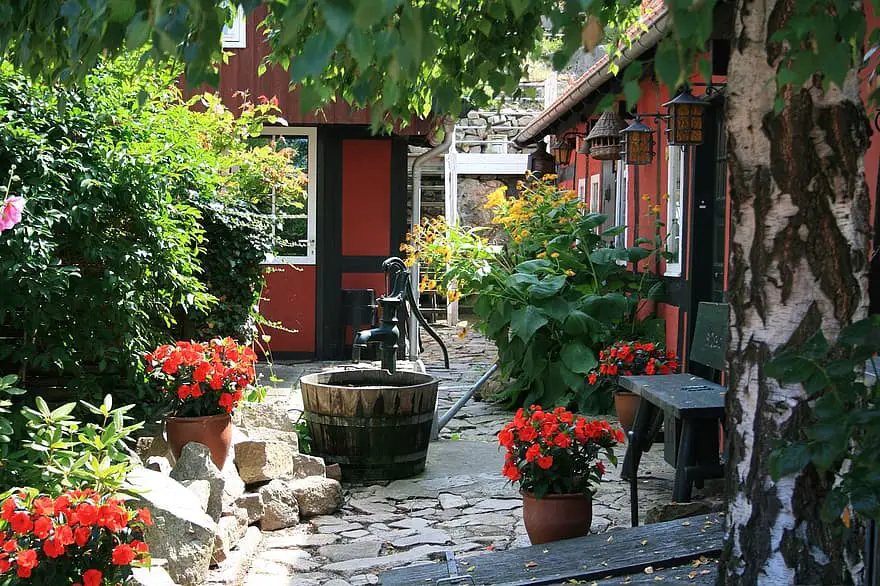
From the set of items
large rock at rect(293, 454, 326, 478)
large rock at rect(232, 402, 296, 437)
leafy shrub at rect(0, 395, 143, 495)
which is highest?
leafy shrub at rect(0, 395, 143, 495)

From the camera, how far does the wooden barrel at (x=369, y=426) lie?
695 centimetres

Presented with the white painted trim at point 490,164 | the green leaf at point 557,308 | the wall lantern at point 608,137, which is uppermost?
the white painted trim at point 490,164

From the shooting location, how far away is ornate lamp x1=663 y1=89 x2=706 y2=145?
7371 mm

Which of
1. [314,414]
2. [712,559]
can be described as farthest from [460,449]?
[712,559]

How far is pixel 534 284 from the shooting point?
366 inches

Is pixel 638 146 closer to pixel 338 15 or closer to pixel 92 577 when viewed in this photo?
pixel 92 577

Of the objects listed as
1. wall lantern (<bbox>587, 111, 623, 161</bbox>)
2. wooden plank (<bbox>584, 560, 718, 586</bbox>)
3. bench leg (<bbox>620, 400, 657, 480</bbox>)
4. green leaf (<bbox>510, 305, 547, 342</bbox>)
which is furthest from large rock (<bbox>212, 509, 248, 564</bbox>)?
wall lantern (<bbox>587, 111, 623, 161</bbox>)

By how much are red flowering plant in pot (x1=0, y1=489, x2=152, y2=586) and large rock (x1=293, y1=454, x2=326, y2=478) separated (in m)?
3.02

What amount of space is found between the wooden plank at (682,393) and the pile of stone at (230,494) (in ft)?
6.76

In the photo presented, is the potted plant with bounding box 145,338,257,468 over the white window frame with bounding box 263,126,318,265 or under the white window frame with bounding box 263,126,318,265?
under

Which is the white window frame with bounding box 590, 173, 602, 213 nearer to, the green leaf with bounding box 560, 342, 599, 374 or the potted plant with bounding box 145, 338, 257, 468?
the green leaf with bounding box 560, 342, 599, 374

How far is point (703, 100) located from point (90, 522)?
18.1ft

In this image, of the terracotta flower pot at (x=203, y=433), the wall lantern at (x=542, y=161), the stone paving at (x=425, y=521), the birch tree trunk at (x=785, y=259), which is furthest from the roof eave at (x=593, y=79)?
the terracotta flower pot at (x=203, y=433)

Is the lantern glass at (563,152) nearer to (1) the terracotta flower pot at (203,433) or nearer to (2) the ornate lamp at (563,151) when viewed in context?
(2) the ornate lamp at (563,151)
